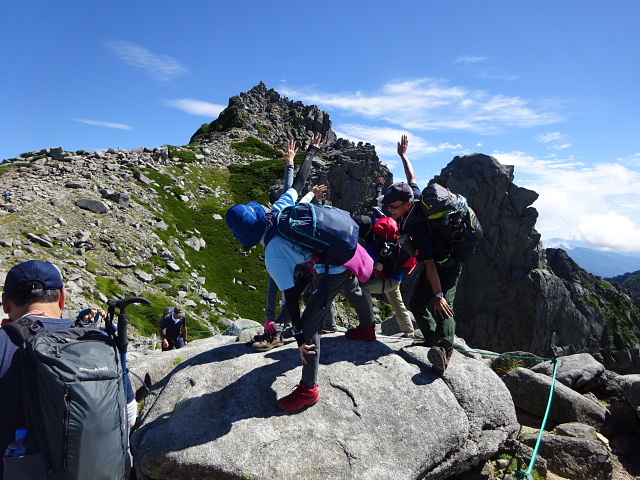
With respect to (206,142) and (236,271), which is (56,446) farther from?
(206,142)

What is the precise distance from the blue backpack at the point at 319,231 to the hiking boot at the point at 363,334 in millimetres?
2791

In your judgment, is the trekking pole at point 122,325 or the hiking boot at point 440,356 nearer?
the trekking pole at point 122,325

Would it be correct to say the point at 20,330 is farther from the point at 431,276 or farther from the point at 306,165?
the point at 431,276

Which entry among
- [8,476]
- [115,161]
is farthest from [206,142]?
[8,476]

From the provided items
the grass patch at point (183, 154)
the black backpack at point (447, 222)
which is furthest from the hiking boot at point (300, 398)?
the grass patch at point (183, 154)

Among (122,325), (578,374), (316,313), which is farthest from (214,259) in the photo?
(122,325)

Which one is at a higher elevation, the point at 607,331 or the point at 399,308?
the point at 399,308

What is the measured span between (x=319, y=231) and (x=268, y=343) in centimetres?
363

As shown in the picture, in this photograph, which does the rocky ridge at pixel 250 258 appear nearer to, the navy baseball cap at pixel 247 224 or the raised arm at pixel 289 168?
the navy baseball cap at pixel 247 224

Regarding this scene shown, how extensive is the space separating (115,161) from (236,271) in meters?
18.1

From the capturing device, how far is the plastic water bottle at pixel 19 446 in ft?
10.6

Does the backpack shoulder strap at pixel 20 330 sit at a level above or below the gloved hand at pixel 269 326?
above

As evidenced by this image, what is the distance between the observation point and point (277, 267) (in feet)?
18.8

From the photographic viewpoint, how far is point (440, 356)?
702 centimetres
